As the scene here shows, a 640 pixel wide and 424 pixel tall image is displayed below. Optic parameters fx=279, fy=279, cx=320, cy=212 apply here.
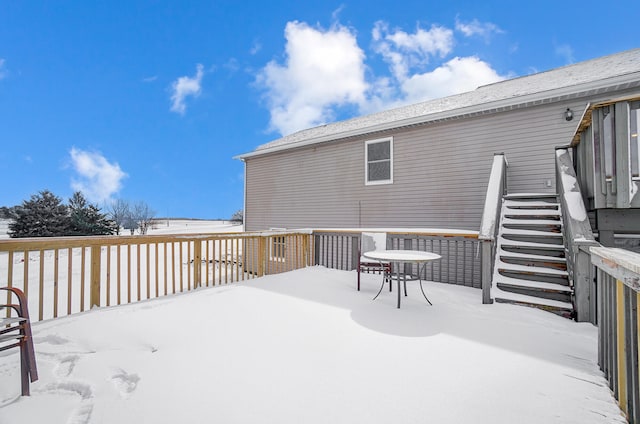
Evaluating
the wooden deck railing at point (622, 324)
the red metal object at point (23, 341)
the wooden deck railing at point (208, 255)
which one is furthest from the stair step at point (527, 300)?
the red metal object at point (23, 341)

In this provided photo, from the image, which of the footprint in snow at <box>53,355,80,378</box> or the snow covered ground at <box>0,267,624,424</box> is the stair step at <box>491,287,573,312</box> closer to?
the snow covered ground at <box>0,267,624,424</box>

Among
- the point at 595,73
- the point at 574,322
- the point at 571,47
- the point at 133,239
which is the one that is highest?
the point at 571,47

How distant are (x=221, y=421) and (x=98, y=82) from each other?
2359 centimetres

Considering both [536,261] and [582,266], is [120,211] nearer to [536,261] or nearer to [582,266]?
[536,261]

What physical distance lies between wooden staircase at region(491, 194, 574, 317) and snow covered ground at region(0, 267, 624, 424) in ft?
0.99

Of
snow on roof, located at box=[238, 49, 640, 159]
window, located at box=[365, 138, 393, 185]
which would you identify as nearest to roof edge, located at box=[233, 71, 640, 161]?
snow on roof, located at box=[238, 49, 640, 159]

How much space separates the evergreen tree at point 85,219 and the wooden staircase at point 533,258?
76.6 feet

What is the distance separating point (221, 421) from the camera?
156 centimetres

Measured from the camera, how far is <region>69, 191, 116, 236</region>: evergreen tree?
61.9 ft

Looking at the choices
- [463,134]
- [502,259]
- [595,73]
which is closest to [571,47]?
[595,73]

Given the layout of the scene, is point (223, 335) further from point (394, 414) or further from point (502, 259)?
point (502, 259)

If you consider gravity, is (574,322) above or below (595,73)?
below

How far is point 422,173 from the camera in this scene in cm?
698

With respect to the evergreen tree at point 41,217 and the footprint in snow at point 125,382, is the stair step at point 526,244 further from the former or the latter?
the evergreen tree at point 41,217
